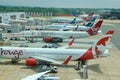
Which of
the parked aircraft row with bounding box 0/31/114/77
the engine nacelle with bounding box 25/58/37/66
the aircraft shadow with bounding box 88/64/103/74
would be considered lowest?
the aircraft shadow with bounding box 88/64/103/74

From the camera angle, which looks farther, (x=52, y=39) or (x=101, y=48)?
(x=52, y=39)

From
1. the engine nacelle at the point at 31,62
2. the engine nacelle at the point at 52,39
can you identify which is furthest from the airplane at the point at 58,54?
the engine nacelle at the point at 52,39

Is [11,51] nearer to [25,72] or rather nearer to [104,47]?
Result: [25,72]

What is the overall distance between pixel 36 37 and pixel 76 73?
153 ft

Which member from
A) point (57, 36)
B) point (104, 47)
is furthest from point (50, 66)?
point (57, 36)

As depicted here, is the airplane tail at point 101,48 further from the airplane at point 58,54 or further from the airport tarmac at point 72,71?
the airport tarmac at point 72,71

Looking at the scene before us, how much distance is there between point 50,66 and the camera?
5275 centimetres

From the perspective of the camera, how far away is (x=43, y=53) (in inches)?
2108

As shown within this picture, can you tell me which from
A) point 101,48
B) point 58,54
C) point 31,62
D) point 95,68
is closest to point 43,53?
point 58,54

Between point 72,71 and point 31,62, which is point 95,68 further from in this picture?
point 31,62

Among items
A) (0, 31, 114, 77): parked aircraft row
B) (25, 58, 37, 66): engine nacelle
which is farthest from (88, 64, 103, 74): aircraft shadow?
(25, 58, 37, 66): engine nacelle

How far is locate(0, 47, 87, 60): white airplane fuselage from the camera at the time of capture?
2091 inches

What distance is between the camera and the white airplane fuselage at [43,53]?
53.1m

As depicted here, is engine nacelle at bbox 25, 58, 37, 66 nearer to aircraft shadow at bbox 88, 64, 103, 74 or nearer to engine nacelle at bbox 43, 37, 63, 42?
aircraft shadow at bbox 88, 64, 103, 74
